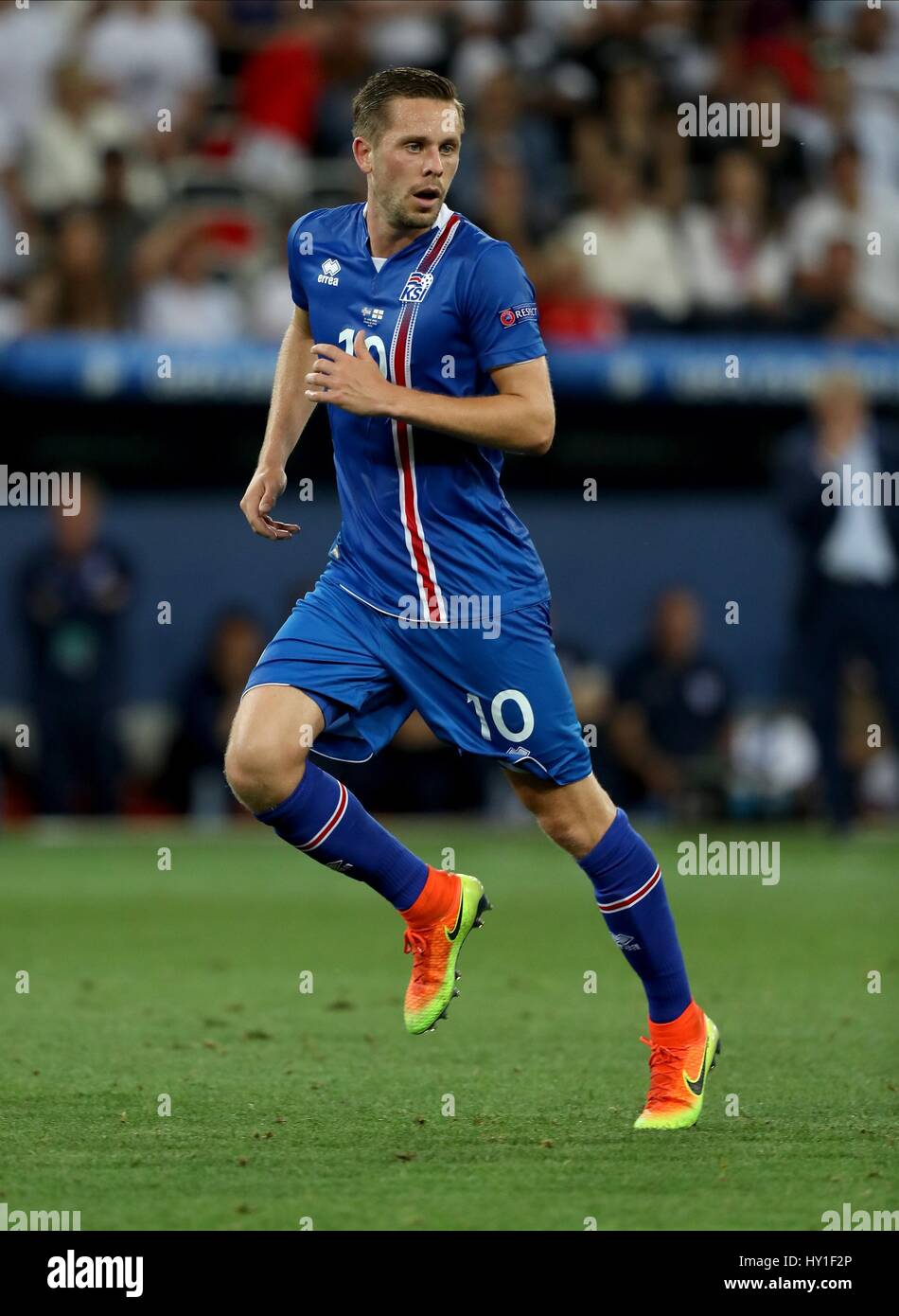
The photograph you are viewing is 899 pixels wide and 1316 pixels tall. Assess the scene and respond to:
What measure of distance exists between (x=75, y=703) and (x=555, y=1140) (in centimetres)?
874

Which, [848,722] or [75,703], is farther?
[848,722]

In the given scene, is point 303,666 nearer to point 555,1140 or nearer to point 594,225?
point 555,1140

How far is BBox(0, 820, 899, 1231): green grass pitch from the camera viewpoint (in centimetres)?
447

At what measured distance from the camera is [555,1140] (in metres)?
5.03

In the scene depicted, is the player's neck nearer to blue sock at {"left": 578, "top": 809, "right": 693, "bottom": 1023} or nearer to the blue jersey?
the blue jersey

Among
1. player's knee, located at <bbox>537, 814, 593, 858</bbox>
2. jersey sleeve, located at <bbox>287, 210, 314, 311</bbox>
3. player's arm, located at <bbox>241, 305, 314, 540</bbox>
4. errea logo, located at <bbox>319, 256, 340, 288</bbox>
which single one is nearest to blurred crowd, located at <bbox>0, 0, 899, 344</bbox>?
→ player's arm, located at <bbox>241, 305, 314, 540</bbox>

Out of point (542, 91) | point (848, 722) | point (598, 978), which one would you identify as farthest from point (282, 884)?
point (542, 91)

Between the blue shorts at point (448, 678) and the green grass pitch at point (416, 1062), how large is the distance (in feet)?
2.88

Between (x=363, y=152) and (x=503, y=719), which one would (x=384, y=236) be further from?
(x=503, y=719)

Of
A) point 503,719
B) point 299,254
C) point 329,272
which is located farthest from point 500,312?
point 503,719

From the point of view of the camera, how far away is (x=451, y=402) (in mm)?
5109

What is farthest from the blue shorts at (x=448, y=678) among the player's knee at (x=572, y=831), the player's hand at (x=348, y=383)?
the player's hand at (x=348, y=383)

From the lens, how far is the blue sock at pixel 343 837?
5.31m

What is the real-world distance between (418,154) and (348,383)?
601 millimetres
